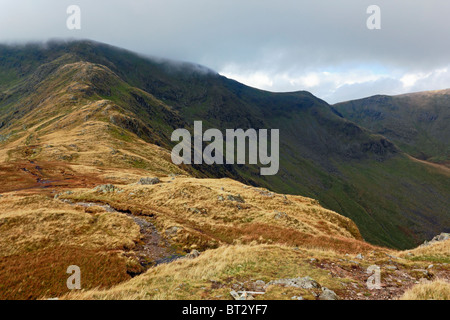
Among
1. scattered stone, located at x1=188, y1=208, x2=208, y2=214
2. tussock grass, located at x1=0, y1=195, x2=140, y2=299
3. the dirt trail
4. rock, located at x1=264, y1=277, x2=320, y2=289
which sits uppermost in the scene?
rock, located at x1=264, y1=277, x2=320, y2=289

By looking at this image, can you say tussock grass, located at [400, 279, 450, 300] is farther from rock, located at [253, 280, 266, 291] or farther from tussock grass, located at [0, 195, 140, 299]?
tussock grass, located at [0, 195, 140, 299]

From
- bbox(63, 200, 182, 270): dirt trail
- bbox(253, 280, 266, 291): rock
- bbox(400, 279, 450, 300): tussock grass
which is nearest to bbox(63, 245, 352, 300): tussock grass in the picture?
bbox(253, 280, 266, 291): rock

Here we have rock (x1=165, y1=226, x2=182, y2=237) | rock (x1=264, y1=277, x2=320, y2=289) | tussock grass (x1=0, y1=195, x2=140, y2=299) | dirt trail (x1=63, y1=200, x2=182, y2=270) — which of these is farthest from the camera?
rock (x1=165, y1=226, x2=182, y2=237)

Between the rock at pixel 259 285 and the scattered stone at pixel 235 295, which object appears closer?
the scattered stone at pixel 235 295

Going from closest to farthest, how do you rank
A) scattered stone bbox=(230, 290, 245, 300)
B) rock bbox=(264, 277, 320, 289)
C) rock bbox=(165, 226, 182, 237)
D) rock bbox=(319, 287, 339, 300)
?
scattered stone bbox=(230, 290, 245, 300) < rock bbox=(319, 287, 339, 300) < rock bbox=(264, 277, 320, 289) < rock bbox=(165, 226, 182, 237)

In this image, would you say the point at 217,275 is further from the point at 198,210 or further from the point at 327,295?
the point at 198,210

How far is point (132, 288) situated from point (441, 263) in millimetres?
24033

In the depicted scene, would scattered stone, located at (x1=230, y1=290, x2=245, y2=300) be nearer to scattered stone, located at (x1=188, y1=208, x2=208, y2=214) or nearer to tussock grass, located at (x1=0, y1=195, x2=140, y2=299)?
tussock grass, located at (x1=0, y1=195, x2=140, y2=299)

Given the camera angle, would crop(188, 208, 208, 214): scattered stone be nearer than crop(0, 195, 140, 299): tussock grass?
No

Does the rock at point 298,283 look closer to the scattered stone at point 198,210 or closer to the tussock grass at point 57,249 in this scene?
the tussock grass at point 57,249

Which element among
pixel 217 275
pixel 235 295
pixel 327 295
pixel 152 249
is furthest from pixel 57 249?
pixel 327 295

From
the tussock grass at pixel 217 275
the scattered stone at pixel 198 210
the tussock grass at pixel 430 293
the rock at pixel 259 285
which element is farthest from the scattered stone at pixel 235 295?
the scattered stone at pixel 198 210

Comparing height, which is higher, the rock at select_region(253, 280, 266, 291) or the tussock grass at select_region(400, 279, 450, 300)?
the tussock grass at select_region(400, 279, 450, 300)
